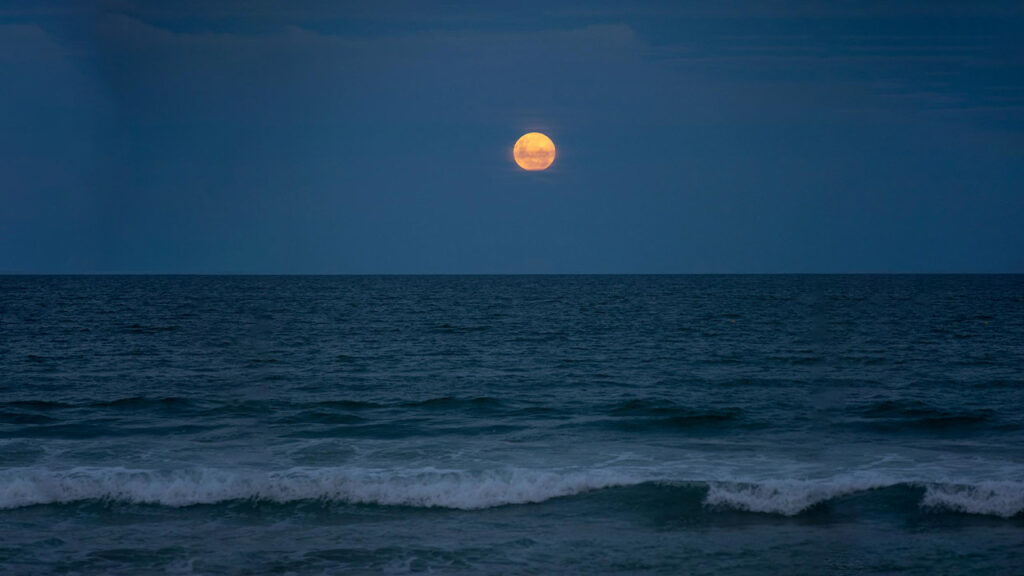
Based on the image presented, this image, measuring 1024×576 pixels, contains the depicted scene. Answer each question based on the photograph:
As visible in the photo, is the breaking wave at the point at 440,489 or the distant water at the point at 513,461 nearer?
the distant water at the point at 513,461

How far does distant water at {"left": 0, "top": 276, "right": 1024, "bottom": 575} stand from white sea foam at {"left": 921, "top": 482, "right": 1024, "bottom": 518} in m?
0.04

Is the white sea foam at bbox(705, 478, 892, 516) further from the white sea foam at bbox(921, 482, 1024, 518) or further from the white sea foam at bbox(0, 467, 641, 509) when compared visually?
the white sea foam at bbox(0, 467, 641, 509)

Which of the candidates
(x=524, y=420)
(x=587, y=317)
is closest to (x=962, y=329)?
(x=587, y=317)

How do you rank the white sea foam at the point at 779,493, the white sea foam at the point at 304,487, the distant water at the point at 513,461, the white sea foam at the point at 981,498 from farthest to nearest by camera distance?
the white sea foam at the point at 304,487 → the white sea foam at the point at 779,493 → the white sea foam at the point at 981,498 → the distant water at the point at 513,461

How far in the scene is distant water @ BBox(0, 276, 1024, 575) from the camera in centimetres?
1220

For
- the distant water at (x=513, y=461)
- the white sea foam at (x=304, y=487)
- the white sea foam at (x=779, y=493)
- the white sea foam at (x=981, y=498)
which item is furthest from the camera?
the white sea foam at (x=304, y=487)

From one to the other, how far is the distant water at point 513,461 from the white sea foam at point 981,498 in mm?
41

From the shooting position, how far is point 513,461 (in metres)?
17.2

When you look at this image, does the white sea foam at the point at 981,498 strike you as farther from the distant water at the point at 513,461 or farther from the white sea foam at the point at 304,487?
the white sea foam at the point at 304,487

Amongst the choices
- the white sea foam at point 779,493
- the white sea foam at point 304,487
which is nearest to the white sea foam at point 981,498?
the white sea foam at point 779,493

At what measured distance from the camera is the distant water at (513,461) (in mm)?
12203

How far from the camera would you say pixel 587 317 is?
61938 millimetres

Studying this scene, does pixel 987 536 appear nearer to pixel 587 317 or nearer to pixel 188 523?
pixel 188 523

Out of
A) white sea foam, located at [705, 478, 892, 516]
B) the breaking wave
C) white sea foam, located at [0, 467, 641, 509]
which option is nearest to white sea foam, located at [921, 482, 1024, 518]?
the breaking wave
